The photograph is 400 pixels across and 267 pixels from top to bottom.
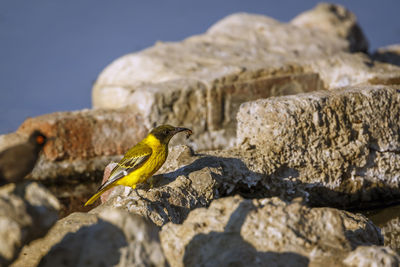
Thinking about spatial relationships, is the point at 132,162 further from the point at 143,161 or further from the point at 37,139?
the point at 37,139

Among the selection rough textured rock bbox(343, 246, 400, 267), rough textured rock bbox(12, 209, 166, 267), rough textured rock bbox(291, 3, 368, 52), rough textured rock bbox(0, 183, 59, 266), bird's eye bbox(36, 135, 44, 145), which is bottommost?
rough textured rock bbox(343, 246, 400, 267)

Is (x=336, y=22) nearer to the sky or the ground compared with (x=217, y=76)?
nearer to the sky

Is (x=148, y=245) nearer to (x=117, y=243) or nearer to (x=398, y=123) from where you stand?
(x=117, y=243)

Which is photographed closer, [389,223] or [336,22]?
[389,223]

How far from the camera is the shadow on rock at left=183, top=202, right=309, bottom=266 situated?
2.42m

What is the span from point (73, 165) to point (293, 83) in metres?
4.37

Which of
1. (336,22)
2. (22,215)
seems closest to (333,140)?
(22,215)

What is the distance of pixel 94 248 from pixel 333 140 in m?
3.42

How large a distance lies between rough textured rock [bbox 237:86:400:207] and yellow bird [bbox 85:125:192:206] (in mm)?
Result: 1125

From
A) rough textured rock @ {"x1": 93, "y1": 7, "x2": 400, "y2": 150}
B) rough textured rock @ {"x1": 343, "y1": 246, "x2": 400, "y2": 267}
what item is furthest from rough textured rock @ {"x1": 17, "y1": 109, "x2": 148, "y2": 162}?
rough textured rock @ {"x1": 343, "y1": 246, "x2": 400, "y2": 267}

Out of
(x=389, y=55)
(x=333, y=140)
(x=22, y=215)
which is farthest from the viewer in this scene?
(x=389, y=55)

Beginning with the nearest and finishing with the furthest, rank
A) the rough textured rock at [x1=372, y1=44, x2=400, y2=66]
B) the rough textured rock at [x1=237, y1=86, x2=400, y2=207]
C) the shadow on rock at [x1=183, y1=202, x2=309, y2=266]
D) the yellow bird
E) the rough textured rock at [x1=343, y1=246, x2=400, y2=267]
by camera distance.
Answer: the rough textured rock at [x1=343, y1=246, x2=400, y2=267], the shadow on rock at [x1=183, y1=202, x2=309, y2=266], the yellow bird, the rough textured rock at [x1=237, y1=86, x2=400, y2=207], the rough textured rock at [x1=372, y1=44, x2=400, y2=66]

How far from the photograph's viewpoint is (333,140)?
5.02 metres

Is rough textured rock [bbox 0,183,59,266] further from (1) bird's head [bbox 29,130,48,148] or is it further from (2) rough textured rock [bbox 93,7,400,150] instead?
(2) rough textured rock [bbox 93,7,400,150]
